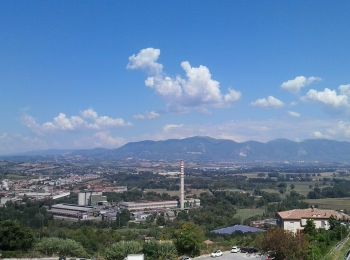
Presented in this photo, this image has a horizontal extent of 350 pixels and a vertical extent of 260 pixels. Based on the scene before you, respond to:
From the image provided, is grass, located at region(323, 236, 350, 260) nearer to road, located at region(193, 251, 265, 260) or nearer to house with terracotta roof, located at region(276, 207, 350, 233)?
road, located at region(193, 251, 265, 260)

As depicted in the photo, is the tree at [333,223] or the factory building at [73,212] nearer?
the tree at [333,223]

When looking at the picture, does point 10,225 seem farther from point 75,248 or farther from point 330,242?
point 330,242

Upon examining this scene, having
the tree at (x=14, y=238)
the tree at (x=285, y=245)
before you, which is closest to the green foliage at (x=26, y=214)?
the tree at (x=14, y=238)

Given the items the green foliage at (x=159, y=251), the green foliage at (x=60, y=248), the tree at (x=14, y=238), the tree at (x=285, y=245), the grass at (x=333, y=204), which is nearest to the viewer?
the tree at (x=285, y=245)

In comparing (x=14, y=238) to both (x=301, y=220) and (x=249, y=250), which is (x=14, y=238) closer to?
(x=249, y=250)

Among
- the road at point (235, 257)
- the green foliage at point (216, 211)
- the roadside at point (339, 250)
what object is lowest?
the green foliage at point (216, 211)

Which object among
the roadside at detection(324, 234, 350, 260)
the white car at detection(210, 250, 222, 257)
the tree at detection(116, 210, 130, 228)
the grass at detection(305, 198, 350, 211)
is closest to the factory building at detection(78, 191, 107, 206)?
the tree at detection(116, 210, 130, 228)

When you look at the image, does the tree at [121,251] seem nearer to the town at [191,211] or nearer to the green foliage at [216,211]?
the town at [191,211]
